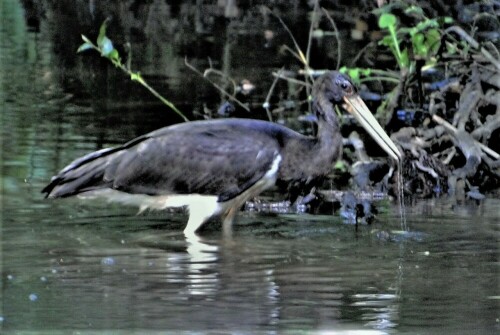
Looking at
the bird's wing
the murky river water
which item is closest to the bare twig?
the murky river water

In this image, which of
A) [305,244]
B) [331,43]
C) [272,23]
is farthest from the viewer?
[272,23]

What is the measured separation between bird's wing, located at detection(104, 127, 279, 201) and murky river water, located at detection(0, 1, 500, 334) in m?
0.28

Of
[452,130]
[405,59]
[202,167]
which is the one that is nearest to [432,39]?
[405,59]

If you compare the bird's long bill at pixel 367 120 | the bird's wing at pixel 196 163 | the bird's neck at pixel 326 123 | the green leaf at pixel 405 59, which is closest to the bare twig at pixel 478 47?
the green leaf at pixel 405 59

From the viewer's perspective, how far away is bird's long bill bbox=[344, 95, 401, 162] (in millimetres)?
9852

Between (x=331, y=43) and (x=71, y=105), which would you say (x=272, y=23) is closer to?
(x=331, y=43)

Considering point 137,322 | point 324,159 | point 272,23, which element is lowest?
point 137,322

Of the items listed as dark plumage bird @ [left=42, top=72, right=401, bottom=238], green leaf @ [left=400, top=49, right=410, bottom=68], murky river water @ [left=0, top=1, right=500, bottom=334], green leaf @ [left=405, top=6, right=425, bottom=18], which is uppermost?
green leaf @ [left=405, top=6, right=425, bottom=18]

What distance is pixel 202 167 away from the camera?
9.48 m

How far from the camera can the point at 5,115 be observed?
12.9 meters

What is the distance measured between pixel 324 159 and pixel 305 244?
84 cm

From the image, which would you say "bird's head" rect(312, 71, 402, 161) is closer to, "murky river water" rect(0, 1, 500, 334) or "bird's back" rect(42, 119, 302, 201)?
"bird's back" rect(42, 119, 302, 201)

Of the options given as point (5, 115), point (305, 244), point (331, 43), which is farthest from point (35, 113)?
point (331, 43)

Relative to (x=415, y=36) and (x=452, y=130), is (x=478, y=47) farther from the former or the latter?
(x=452, y=130)
